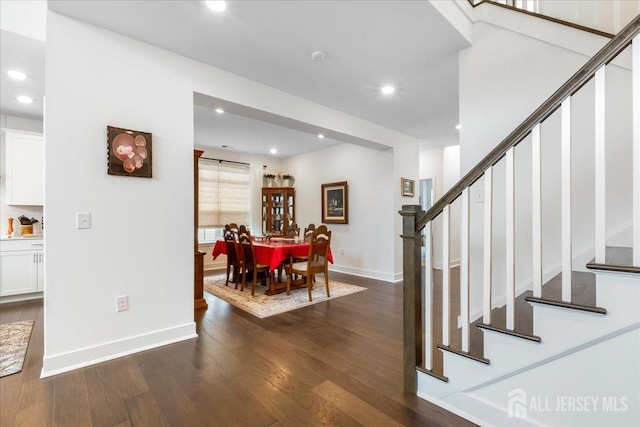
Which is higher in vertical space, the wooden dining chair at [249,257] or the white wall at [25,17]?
the white wall at [25,17]

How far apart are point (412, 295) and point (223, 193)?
18.1 feet

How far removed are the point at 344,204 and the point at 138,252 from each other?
13.2 ft

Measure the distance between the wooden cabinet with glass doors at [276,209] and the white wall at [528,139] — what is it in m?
4.80

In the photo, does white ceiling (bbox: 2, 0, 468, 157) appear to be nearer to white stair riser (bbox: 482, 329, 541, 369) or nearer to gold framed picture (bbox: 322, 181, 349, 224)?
white stair riser (bbox: 482, 329, 541, 369)

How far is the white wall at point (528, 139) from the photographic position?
1.93 m

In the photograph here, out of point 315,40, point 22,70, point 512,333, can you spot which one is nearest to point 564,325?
point 512,333

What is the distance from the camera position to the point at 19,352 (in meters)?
2.37

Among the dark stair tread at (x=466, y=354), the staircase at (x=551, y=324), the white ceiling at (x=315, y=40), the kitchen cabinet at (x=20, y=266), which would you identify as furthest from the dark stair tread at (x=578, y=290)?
the kitchen cabinet at (x=20, y=266)

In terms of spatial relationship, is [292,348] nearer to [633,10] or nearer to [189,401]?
[189,401]

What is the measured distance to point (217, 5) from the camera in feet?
6.66

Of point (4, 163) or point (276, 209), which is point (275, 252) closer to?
point (276, 209)

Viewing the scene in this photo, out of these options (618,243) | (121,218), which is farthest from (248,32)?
(618,243)

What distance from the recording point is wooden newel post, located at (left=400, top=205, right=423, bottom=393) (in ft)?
Answer: 5.84

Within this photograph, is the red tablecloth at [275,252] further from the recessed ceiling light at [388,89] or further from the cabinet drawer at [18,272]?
the cabinet drawer at [18,272]
